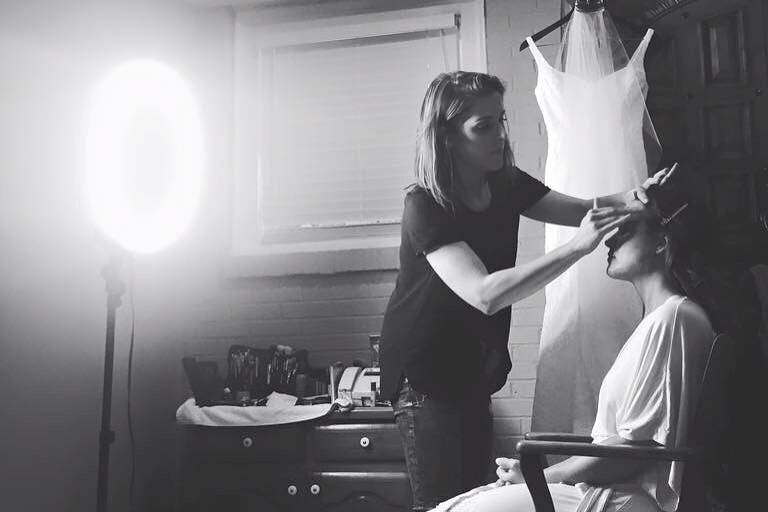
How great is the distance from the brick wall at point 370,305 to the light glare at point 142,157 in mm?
670

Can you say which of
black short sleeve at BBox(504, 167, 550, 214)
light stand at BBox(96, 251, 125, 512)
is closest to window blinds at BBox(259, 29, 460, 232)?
light stand at BBox(96, 251, 125, 512)

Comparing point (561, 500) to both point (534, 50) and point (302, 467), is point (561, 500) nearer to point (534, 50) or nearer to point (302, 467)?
point (302, 467)

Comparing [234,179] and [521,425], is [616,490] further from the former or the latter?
[234,179]

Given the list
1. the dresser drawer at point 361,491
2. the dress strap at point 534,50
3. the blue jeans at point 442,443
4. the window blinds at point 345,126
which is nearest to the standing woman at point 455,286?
the blue jeans at point 442,443

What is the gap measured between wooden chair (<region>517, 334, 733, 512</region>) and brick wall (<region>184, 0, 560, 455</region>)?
1.63 metres

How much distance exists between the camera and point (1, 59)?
2.43 m

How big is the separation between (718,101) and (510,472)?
1.92 meters

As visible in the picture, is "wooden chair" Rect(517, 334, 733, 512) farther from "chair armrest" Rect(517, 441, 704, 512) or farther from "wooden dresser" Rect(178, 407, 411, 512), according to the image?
"wooden dresser" Rect(178, 407, 411, 512)

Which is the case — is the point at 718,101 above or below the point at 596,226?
above

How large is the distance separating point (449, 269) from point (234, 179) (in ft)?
6.81

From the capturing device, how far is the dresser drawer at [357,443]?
2658mm

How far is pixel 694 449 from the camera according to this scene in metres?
1.32

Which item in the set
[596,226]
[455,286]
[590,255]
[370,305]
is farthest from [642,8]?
[455,286]

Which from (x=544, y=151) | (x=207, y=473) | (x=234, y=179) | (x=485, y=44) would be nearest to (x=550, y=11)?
(x=485, y=44)
